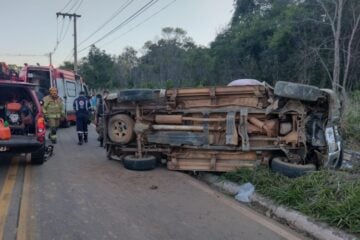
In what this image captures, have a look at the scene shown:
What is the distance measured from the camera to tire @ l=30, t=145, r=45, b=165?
340 inches

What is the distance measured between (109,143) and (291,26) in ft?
61.3

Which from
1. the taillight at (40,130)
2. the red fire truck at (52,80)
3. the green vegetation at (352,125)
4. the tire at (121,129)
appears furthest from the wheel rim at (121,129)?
the red fire truck at (52,80)

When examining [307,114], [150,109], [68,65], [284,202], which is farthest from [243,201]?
[68,65]

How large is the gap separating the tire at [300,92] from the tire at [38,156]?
5.06 m

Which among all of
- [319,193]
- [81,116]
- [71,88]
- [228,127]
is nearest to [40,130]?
[228,127]

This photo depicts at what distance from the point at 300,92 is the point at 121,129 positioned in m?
3.86

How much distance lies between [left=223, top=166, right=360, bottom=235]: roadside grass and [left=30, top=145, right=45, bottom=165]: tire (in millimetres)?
4231

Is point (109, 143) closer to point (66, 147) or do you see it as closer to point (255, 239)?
point (66, 147)

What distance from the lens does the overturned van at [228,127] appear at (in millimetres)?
7105

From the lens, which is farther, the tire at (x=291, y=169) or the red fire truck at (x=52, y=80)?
the red fire truck at (x=52, y=80)

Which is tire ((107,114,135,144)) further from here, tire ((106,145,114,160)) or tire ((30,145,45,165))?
tire ((30,145,45,165))

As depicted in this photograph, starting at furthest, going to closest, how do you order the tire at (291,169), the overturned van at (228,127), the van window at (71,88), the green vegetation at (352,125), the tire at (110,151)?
the van window at (71,88) → the green vegetation at (352,125) → the tire at (110,151) → the overturned van at (228,127) → the tire at (291,169)

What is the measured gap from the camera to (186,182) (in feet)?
24.2

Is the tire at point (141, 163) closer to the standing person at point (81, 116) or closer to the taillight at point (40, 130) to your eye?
the taillight at point (40, 130)
